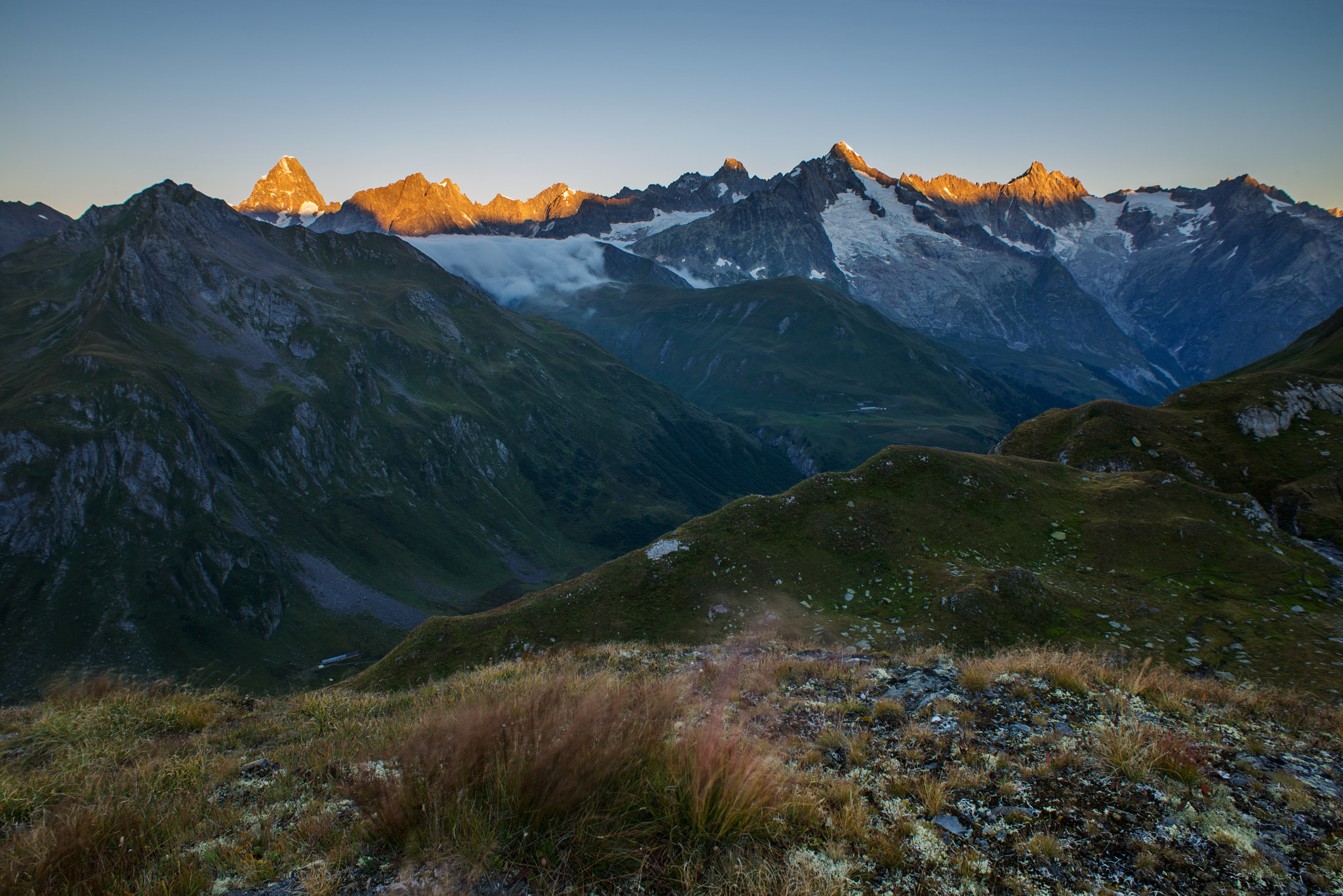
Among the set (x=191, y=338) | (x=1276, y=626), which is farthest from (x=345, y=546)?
(x=1276, y=626)

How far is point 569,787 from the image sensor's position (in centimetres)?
486

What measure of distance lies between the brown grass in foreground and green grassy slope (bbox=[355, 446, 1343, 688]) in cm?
1860

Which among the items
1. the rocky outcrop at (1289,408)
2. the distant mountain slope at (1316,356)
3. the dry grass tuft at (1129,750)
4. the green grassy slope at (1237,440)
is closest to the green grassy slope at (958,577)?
the green grassy slope at (1237,440)

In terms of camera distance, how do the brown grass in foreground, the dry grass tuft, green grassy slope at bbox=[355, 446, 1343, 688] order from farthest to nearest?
green grassy slope at bbox=[355, 446, 1343, 688], the dry grass tuft, the brown grass in foreground

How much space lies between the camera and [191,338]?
626 ft

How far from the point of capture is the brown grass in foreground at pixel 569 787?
15.0 feet

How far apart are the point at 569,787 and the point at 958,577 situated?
30.0 m

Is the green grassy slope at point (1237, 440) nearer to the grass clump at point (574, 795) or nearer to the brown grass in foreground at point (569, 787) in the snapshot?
the brown grass in foreground at point (569, 787)

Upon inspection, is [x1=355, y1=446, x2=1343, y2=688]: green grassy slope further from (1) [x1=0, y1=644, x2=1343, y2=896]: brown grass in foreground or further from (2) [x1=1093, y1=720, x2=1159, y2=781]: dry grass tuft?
(2) [x1=1093, y1=720, x2=1159, y2=781]: dry grass tuft

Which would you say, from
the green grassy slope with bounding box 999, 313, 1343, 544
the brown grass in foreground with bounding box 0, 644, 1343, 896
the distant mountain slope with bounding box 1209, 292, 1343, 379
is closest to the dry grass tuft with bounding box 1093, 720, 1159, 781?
the brown grass in foreground with bounding box 0, 644, 1343, 896

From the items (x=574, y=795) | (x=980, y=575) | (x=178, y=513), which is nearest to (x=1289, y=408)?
(x=980, y=575)

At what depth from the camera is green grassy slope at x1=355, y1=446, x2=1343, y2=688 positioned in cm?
2611

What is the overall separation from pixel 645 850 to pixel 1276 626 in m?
33.8

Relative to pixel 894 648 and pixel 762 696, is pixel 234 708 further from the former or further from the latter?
pixel 894 648
